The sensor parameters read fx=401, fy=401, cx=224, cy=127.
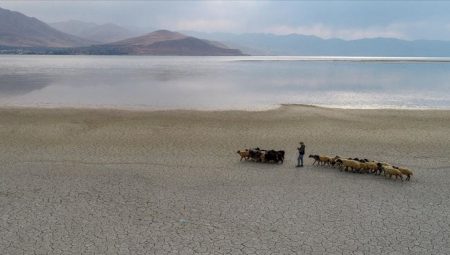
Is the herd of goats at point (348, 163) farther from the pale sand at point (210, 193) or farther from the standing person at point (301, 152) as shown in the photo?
the standing person at point (301, 152)

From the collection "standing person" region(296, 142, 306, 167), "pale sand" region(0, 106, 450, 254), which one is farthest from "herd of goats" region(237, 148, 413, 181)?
"standing person" region(296, 142, 306, 167)

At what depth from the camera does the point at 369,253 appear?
1184 centimetres

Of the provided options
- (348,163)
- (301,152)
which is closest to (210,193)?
→ (301,152)

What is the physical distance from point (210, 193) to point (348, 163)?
23.9ft

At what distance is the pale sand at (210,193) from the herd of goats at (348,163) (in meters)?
0.51

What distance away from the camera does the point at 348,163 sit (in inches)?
769

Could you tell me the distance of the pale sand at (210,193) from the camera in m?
12.5

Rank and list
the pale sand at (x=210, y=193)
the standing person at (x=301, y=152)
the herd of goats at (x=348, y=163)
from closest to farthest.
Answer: the pale sand at (x=210, y=193)
the herd of goats at (x=348, y=163)
the standing person at (x=301, y=152)

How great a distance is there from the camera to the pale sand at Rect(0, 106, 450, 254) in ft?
41.1

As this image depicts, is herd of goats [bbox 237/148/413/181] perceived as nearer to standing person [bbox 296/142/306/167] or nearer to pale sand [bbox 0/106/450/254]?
pale sand [bbox 0/106/450/254]

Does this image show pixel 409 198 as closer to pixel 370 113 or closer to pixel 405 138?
pixel 405 138

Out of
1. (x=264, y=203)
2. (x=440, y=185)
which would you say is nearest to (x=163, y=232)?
(x=264, y=203)

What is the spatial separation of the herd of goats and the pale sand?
19.9 inches

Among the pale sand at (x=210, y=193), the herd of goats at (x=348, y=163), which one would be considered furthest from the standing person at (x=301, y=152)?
the herd of goats at (x=348, y=163)
